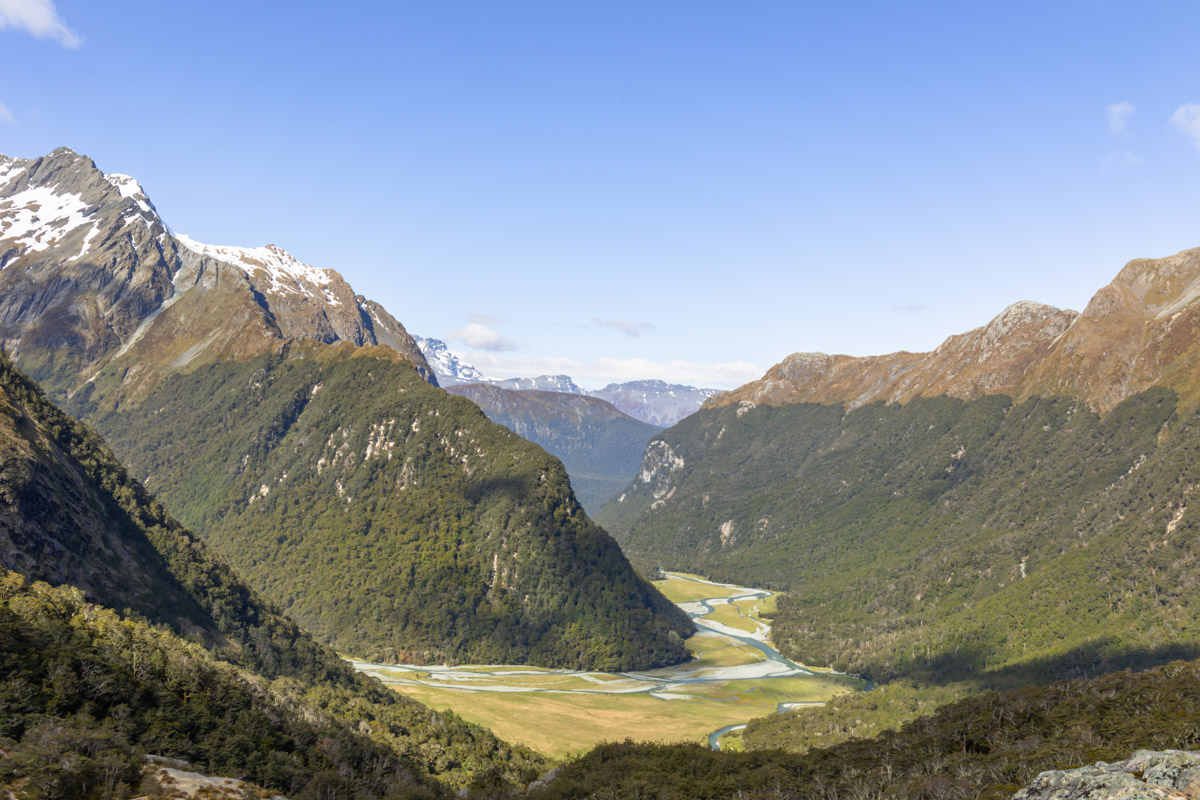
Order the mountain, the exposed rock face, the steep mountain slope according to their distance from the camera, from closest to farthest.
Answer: the exposed rock face < the mountain < the steep mountain slope

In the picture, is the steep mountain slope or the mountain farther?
the steep mountain slope

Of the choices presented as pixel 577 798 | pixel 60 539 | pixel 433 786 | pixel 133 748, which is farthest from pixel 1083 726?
pixel 60 539

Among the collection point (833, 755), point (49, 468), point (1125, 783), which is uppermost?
point (49, 468)

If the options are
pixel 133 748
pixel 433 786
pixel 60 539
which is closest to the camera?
pixel 133 748

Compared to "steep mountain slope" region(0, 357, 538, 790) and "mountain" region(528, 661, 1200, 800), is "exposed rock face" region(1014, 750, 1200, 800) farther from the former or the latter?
"steep mountain slope" region(0, 357, 538, 790)

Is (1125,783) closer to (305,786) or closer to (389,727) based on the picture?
(305,786)

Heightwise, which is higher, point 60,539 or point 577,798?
point 60,539

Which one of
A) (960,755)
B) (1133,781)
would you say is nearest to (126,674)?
(1133,781)

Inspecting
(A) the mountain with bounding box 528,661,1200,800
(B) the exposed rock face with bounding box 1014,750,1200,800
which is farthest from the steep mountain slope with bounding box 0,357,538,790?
(B) the exposed rock face with bounding box 1014,750,1200,800
